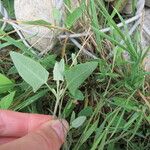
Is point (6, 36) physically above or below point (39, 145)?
above

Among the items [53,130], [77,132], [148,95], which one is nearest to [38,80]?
[53,130]

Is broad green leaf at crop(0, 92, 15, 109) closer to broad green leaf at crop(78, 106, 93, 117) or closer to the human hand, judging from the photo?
the human hand

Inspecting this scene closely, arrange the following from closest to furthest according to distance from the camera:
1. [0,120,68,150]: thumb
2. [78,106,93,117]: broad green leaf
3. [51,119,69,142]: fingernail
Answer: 1. [0,120,68,150]: thumb
2. [51,119,69,142]: fingernail
3. [78,106,93,117]: broad green leaf

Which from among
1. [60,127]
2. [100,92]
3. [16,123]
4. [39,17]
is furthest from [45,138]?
[39,17]

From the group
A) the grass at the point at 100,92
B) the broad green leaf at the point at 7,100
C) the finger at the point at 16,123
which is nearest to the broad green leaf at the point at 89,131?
the grass at the point at 100,92

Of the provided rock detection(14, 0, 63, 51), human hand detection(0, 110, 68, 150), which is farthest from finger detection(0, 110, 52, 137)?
rock detection(14, 0, 63, 51)

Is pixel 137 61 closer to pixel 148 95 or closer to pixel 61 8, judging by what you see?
pixel 148 95

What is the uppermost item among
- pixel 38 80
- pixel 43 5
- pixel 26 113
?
pixel 43 5

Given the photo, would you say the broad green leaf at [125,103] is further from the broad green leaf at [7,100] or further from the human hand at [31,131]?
the broad green leaf at [7,100]
